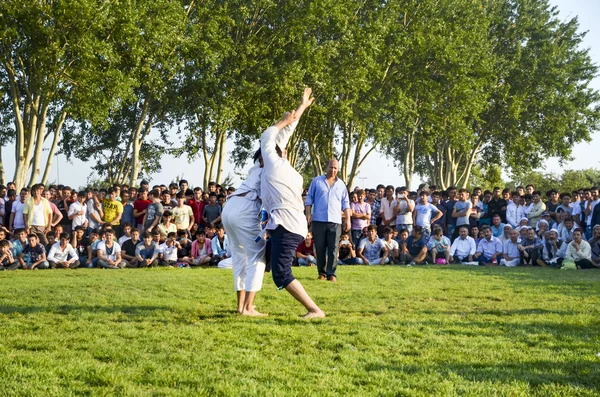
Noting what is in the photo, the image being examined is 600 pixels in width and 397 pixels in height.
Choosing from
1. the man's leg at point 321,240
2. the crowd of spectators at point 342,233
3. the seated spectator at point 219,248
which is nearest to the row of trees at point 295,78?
the crowd of spectators at point 342,233

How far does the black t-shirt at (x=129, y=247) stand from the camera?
1770 centimetres

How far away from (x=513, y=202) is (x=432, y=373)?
15419mm

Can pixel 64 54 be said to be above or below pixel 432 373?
above

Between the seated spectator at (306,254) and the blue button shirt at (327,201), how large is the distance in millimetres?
5284

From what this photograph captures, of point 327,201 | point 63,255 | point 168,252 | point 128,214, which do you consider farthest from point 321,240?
point 128,214

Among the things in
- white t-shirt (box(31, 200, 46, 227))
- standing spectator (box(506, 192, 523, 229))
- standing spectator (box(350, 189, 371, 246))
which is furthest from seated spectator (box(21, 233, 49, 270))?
standing spectator (box(506, 192, 523, 229))

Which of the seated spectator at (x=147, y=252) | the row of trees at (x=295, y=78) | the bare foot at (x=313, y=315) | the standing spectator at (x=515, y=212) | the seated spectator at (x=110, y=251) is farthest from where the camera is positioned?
the row of trees at (x=295, y=78)

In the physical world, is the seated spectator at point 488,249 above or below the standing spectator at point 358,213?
below

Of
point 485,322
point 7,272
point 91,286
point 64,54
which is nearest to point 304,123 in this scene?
point 64,54

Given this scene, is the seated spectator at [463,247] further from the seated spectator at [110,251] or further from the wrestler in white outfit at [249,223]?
the wrestler in white outfit at [249,223]

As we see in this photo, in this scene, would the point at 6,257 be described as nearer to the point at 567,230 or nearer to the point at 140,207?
the point at 140,207

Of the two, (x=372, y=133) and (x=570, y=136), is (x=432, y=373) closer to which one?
(x=372, y=133)

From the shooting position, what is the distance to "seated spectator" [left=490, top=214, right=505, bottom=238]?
19.5 m

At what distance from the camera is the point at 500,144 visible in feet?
149
